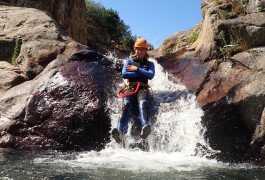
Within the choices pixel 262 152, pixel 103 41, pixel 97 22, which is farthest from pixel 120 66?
pixel 97 22

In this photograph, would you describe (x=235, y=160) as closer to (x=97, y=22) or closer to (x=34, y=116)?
(x=34, y=116)

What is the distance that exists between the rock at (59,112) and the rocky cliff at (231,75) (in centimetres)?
225

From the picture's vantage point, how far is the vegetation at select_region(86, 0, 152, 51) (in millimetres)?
41656

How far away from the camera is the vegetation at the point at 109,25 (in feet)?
137

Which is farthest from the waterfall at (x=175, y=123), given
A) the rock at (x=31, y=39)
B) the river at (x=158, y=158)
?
the rock at (x=31, y=39)

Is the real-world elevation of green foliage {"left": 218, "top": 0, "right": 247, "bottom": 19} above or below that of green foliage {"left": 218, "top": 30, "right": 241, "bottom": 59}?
above

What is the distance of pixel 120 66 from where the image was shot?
8984 millimetres

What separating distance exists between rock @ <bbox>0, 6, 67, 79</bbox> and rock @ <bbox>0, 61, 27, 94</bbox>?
286 millimetres

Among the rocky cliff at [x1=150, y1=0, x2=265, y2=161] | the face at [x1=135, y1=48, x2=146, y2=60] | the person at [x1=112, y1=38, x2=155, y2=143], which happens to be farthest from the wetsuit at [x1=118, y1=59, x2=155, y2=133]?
the rocky cliff at [x1=150, y1=0, x2=265, y2=161]

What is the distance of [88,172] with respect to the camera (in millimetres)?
4246

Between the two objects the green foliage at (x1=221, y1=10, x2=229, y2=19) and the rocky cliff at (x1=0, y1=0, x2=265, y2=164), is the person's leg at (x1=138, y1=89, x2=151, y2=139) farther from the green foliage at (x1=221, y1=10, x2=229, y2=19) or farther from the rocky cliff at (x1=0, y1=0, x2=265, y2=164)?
the green foliage at (x1=221, y1=10, x2=229, y2=19)

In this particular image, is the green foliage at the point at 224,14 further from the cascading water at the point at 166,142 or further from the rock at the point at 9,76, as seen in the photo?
the rock at the point at 9,76

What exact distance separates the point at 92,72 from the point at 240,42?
379 cm

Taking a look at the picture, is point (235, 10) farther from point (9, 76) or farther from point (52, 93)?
point (9, 76)
